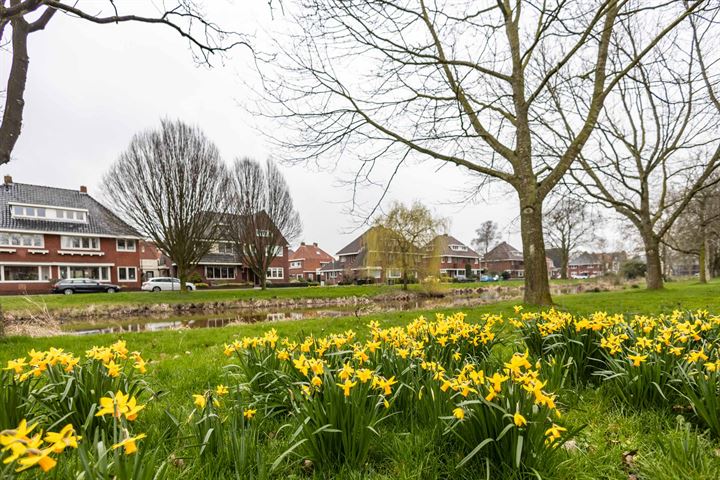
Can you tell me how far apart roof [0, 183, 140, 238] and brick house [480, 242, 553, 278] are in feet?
204

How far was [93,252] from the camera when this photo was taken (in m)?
36.0

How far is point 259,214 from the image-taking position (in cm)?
2933

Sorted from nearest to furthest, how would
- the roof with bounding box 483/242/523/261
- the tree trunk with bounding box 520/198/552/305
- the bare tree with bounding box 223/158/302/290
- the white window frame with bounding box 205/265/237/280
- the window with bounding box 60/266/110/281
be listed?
the tree trunk with bounding box 520/198/552/305
the bare tree with bounding box 223/158/302/290
the window with bounding box 60/266/110/281
the white window frame with bounding box 205/265/237/280
the roof with bounding box 483/242/523/261

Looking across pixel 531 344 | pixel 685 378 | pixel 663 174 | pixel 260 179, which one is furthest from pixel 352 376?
A: pixel 260 179

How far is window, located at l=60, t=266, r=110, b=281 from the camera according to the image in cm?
3459

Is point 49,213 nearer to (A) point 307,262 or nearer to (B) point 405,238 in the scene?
(B) point 405,238

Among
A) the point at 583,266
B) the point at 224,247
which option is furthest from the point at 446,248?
the point at 583,266

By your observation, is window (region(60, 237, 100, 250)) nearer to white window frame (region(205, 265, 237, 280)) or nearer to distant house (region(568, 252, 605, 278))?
white window frame (region(205, 265, 237, 280))

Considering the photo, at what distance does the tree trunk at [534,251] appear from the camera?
996 centimetres

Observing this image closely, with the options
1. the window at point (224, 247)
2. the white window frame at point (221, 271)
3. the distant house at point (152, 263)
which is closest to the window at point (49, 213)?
the distant house at point (152, 263)

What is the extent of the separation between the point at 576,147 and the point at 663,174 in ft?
42.8

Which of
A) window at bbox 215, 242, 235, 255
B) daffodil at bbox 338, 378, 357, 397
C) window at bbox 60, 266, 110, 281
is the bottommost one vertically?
daffodil at bbox 338, 378, 357, 397

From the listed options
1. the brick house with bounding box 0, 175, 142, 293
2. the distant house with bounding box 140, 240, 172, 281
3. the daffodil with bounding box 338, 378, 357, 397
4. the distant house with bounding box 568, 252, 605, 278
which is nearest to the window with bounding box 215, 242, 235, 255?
the brick house with bounding box 0, 175, 142, 293

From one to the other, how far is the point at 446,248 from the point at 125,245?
106 ft
